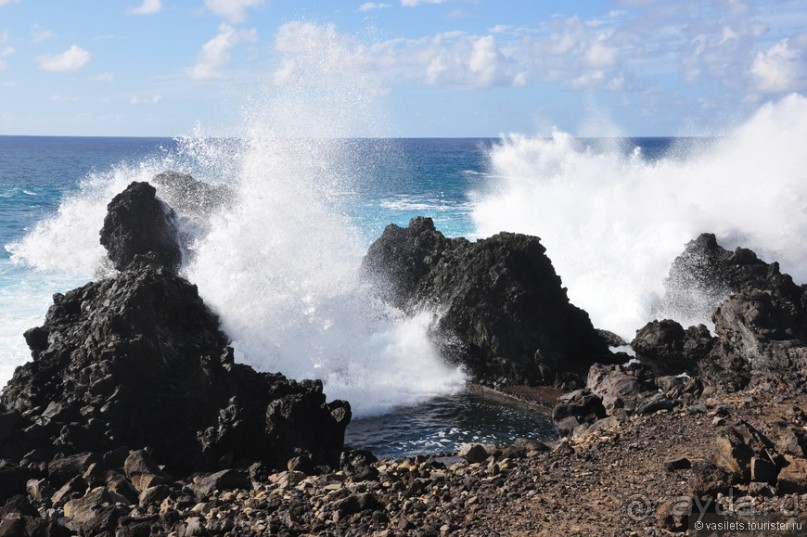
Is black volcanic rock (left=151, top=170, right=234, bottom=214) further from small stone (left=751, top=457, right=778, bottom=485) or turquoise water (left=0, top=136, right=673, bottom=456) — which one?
small stone (left=751, top=457, right=778, bottom=485)

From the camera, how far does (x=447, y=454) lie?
10844 millimetres

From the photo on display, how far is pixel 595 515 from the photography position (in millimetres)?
7117

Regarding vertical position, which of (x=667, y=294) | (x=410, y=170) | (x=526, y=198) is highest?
(x=410, y=170)

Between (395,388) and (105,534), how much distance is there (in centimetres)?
710

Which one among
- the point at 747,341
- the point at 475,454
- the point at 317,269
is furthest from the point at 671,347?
the point at 317,269

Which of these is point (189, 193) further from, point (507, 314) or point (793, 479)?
point (793, 479)

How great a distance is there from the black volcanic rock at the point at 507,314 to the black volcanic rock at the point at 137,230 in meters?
5.05

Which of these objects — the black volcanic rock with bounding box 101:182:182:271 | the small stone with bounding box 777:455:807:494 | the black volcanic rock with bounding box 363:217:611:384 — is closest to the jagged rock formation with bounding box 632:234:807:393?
the black volcanic rock with bounding box 363:217:611:384

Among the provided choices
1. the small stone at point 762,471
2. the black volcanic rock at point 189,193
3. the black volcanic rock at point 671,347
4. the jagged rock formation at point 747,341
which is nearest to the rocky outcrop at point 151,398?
the small stone at point 762,471

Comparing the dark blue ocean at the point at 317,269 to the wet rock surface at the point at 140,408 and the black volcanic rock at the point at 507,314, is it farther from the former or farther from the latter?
the wet rock surface at the point at 140,408

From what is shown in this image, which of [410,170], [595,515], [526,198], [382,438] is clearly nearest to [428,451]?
[382,438]

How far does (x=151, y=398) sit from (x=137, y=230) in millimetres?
7639

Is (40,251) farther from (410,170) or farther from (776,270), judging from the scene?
(410,170)

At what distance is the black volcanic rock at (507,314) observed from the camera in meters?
14.9
